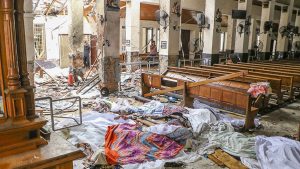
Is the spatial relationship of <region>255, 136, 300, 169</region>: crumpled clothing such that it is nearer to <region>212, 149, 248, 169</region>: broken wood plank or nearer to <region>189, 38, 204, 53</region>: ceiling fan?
<region>212, 149, 248, 169</region>: broken wood plank

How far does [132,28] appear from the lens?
14.8 metres

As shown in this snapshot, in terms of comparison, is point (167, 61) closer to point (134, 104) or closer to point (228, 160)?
point (134, 104)

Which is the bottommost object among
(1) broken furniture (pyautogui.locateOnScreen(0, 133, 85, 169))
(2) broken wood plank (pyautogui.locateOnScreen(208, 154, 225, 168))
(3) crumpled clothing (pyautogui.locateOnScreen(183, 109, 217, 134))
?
(2) broken wood plank (pyautogui.locateOnScreen(208, 154, 225, 168))

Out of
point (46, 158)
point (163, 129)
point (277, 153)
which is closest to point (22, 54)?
point (46, 158)

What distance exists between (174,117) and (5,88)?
4.60m

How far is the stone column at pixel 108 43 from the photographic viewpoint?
915 centimetres

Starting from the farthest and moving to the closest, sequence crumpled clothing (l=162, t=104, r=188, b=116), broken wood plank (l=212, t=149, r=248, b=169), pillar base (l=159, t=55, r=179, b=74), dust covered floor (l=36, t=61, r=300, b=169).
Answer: pillar base (l=159, t=55, r=179, b=74) < crumpled clothing (l=162, t=104, r=188, b=116) < dust covered floor (l=36, t=61, r=300, b=169) < broken wood plank (l=212, t=149, r=248, b=169)

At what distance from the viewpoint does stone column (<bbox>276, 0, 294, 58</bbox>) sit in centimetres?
1947

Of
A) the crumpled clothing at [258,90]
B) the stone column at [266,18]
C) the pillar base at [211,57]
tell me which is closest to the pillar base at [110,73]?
the crumpled clothing at [258,90]

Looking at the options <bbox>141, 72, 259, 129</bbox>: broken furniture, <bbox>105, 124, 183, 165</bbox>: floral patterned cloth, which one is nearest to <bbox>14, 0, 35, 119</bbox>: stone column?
<bbox>105, 124, 183, 165</bbox>: floral patterned cloth

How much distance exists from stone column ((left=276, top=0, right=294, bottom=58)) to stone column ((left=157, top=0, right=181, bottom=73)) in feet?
38.9

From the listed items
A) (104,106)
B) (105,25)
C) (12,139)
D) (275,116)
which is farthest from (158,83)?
(12,139)

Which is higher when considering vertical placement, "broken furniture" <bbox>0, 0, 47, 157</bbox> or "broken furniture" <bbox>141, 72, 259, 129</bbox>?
"broken furniture" <bbox>0, 0, 47, 157</bbox>

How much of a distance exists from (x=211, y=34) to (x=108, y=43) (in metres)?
6.67
